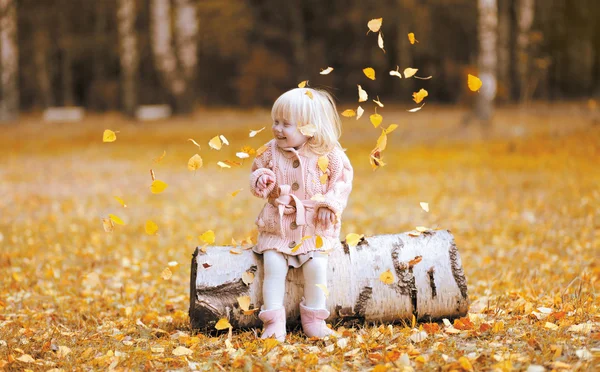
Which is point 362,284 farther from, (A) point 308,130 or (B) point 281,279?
(A) point 308,130

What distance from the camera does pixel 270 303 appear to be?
12.8ft

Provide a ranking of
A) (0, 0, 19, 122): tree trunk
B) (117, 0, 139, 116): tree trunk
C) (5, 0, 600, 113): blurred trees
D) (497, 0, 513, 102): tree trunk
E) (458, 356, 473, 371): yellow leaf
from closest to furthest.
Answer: (458, 356, 473, 371): yellow leaf → (117, 0, 139, 116): tree trunk → (0, 0, 19, 122): tree trunk → (497, 0, 513, 102): tree trunk → (5, 0, 600, 113): blurred trees

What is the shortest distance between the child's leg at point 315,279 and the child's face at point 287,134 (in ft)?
2.04

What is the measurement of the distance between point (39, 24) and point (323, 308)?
28435 mm

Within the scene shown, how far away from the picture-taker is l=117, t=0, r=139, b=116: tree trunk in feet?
63.5

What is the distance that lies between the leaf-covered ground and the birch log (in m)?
0.13

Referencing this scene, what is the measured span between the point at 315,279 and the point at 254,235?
572 mm

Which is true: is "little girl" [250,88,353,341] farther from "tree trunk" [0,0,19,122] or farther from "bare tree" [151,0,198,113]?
"tree trunk" [0,0,19,122]

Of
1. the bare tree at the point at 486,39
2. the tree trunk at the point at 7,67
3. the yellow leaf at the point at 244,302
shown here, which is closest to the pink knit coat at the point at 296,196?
the yellow leaf at the point at 244,302

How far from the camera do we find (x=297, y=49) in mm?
29547

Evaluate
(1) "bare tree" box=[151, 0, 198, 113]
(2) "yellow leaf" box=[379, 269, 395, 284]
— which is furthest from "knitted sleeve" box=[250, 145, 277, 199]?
(1) "bare tree" box=[151, 0, 198, 113]

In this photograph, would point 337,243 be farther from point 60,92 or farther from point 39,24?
point 60,92

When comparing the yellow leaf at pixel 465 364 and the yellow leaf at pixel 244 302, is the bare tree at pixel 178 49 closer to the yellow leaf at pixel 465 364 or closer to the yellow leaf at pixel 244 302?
the yellow leaf at pixel 244 302

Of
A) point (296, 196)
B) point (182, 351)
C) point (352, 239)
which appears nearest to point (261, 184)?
point (296, 196)
